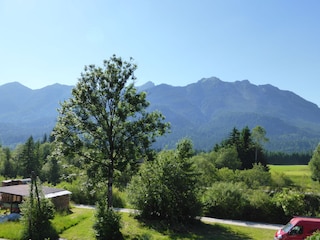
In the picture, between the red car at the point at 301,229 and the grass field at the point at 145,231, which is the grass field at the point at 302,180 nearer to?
the grass field at the point at 145,231

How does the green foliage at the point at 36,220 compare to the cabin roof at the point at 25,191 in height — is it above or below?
below

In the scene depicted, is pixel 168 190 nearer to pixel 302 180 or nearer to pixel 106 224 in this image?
pixel 106 224

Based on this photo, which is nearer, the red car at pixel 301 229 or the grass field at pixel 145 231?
the red car at pixel 301 229

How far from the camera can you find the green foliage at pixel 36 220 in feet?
66.5

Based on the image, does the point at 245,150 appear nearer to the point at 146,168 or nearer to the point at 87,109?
→ the point at 146,168

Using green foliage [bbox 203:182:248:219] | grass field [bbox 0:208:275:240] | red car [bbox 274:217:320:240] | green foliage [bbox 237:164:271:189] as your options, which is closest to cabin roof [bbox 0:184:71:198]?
grass field [bbox 0:208:275:240]

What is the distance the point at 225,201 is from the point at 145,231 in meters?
7.46

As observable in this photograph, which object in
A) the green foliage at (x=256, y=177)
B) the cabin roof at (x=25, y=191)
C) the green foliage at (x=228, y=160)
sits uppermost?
the green foliage at (x=228, y=160)

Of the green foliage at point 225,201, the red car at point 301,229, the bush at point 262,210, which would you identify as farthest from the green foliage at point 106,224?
the bush at point 262,210

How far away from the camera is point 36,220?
20531mm

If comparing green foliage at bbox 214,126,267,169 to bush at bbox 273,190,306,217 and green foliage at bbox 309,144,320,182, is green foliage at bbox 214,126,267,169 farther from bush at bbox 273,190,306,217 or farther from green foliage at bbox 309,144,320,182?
bush at bbox 273,190,306,217

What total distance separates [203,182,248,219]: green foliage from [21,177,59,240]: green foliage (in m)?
11.4

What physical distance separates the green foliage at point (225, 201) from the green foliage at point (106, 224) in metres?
8.20

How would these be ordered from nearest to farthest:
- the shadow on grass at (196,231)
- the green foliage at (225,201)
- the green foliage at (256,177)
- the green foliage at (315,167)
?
the shadow on grass at (196,231), the green foliage at (225,201), the green foliage at (256,177), the green foliage at (315,167)
